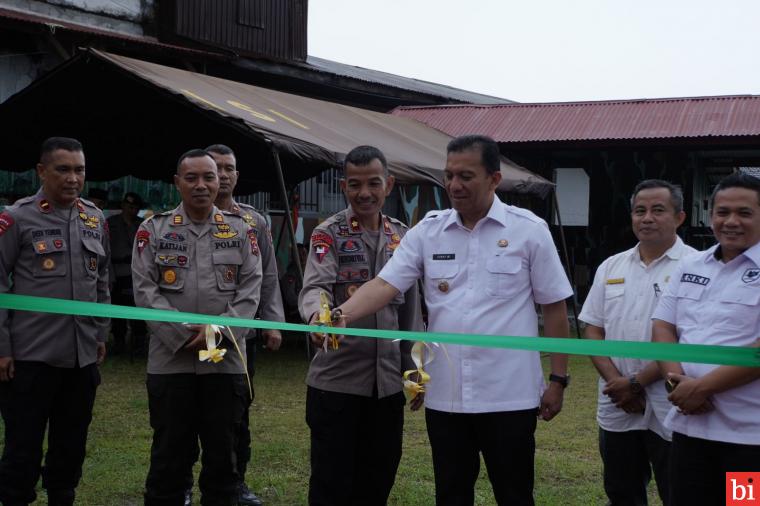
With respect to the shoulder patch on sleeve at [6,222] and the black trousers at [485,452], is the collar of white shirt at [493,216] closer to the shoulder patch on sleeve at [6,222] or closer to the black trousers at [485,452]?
the black trousers at [485,452]

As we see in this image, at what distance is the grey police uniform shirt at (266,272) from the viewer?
469 cm

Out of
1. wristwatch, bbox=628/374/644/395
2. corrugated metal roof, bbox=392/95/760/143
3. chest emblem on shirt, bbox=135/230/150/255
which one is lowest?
wristwatch, bbox=628/374/644/395

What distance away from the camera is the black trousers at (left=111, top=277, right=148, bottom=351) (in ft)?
32.3

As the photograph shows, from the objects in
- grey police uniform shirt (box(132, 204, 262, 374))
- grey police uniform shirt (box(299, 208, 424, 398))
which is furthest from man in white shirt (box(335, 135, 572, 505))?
grey police uniform shirt (box(132, 204, 262, 374))

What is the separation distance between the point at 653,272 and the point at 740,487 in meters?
1.22

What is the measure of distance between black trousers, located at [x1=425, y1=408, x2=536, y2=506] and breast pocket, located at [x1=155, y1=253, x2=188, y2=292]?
4.45 ft

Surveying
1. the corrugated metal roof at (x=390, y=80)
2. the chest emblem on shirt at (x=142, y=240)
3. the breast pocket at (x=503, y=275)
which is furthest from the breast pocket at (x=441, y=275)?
the corrugated metal roof at (x=390, y=80)

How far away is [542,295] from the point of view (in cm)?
348

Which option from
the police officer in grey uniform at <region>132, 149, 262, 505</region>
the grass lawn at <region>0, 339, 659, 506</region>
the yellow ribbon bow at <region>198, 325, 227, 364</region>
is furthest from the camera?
the grass lawn at <region>0, 339, 659, 506</region>

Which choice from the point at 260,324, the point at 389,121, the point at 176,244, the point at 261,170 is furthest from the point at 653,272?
the point at 389,121

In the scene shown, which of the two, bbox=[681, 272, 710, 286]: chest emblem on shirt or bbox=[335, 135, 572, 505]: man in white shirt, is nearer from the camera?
bbox=[681, 272, 710, 286]: chest emblem on shirt

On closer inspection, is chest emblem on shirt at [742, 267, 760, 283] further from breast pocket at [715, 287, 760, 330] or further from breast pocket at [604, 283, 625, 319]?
breast pocket at [604, 283, 625, 319]

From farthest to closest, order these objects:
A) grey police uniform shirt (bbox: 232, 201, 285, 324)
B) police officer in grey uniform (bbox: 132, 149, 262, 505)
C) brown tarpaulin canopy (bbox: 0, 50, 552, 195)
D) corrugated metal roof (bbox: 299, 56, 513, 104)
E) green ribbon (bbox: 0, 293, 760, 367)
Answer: corrugated metal roof (bbox: 299, 56, 513, 104), brown tarpaulin canopy (bbox: 0, 50, 552, 195), grey police uniform shirt (bbox: 232, 201, 285, 324), police officer in grey uniform (bbox: 132, 149, 262, 505), green ribbon (bbox: 0, 293, 760, 367)

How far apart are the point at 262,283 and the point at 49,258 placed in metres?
1.08
